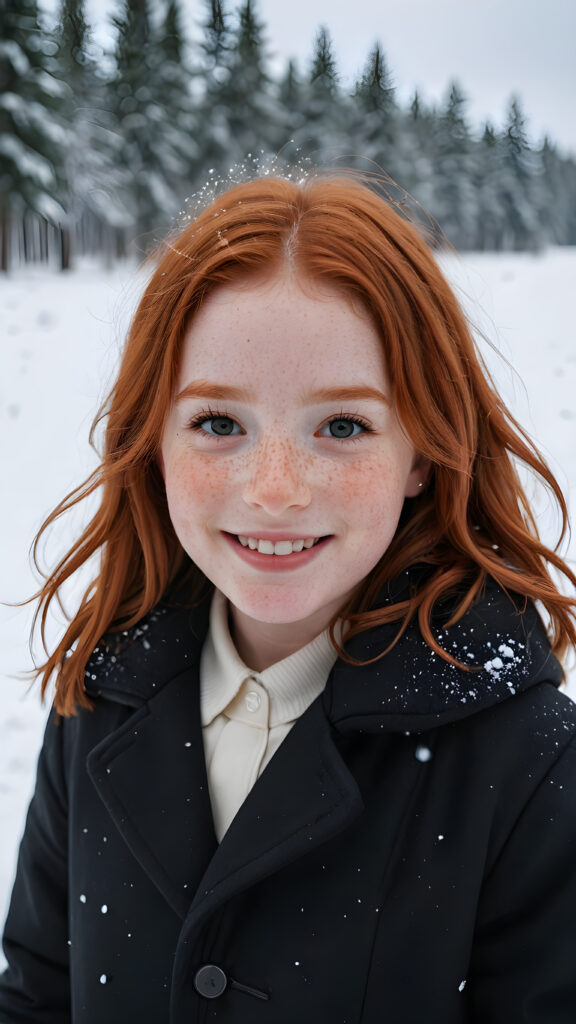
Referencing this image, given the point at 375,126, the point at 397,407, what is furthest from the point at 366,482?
the point at 375,126

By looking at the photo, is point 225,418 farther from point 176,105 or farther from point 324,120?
point 176,105

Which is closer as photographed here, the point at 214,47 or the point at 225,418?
the point at 225,418

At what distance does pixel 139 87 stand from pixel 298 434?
1615 centimetres

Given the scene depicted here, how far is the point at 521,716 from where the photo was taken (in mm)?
1354

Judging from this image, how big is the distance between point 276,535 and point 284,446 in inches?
6.0

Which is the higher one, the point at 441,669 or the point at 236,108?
the point at 236,108

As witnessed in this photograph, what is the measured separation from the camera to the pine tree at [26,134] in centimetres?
1391

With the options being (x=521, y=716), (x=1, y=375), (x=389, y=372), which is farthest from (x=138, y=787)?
(x=1, y=375)

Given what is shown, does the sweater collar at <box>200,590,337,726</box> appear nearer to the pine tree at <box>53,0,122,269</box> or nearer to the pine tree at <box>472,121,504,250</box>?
the pine tree at <box>53,0,122,269</box>

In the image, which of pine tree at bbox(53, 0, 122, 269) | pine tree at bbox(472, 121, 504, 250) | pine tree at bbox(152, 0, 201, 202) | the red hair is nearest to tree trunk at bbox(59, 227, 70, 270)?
pine tree at bbox(53, 0, 122, 269)

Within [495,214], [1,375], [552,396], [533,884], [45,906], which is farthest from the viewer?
[495,214]

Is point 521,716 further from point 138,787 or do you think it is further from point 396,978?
point 138,787

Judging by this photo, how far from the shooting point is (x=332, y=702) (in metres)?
1.41

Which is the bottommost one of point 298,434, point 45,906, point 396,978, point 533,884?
point 45,906
